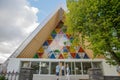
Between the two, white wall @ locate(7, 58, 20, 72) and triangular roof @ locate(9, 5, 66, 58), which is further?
white wall @ locate(7, 58, 20, 72)

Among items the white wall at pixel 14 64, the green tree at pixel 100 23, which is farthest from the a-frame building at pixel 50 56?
the green tree at pixel 100 23

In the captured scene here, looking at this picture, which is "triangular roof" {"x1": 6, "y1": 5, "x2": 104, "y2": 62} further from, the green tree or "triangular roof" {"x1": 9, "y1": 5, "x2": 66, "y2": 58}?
the green tree

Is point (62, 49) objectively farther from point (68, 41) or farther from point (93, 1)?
point (93, 1)

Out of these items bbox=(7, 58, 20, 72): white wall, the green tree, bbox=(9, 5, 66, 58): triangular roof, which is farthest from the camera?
bbox=(7, 58, 20, 72): white wall

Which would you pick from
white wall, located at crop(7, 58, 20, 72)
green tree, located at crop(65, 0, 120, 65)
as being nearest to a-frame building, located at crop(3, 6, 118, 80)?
white wall, located at crop(7, 58, 20, 72)

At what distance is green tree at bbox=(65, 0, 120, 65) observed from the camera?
9031 mm

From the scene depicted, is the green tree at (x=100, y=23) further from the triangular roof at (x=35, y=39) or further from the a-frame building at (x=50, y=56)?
the a-frame building at (x=50, y=56)

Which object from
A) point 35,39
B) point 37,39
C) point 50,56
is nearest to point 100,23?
point 35,39

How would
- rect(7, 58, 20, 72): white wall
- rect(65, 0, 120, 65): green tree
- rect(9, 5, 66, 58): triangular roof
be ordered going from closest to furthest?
rect(65, 0, 120, 65): green tree < rect(9, 5, 66, 58): triangular roof < rect(7, 58, 20, 72): white wall

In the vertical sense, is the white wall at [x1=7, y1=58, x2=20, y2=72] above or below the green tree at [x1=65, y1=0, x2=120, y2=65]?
below

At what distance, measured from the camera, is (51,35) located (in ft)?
64.5

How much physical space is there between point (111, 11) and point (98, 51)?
8.51 feet

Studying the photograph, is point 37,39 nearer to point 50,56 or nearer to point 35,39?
point 35,39

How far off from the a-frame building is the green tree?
6.65 m
